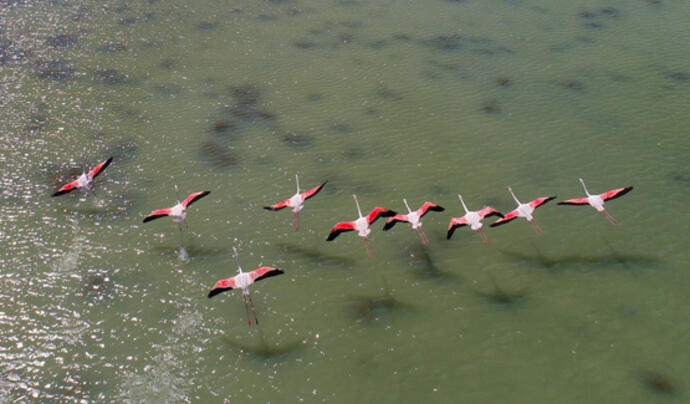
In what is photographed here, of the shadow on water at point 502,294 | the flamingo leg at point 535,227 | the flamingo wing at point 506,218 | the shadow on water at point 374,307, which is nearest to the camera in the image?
the shadow on water at point 374,307

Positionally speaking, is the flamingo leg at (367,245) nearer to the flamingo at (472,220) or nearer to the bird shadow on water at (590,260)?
the flamingo at (472,220)

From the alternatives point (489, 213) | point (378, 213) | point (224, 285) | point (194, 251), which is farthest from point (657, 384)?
point (194, 251)

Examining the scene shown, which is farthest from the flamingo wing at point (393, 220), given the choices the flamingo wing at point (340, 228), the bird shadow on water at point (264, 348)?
the bird shadow on water at point (264, 348)

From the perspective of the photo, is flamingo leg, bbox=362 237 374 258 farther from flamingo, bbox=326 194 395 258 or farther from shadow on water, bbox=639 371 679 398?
shadow on water, bbox=639 371 679 398

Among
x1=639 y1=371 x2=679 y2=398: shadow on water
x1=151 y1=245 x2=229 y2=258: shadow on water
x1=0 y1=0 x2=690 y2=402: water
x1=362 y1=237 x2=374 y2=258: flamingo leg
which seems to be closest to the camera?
x1=639 y1=371 x2=679 y2=398: shadow on water

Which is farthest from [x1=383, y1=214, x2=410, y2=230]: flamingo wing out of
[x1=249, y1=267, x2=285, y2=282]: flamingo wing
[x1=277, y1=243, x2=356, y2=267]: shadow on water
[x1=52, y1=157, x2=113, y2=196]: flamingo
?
[x1=52, y1=157, x2=113, y2=196]: flamingo

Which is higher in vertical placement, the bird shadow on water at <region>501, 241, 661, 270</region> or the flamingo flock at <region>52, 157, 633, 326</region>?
the flamingo flock at <region>52, 157, 633, 326</region>
